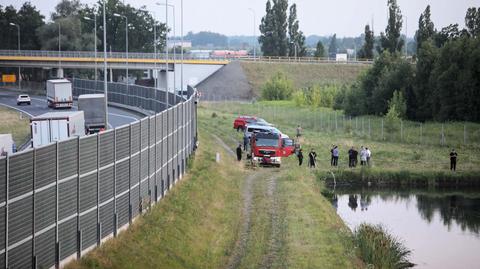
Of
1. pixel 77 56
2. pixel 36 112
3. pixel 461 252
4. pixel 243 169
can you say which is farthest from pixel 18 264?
pixel 77 56

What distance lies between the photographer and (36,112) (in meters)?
90.2

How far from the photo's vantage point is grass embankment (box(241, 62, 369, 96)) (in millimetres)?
152875

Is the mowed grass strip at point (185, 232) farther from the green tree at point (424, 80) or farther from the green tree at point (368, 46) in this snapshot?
the green tree at point (368, 46)

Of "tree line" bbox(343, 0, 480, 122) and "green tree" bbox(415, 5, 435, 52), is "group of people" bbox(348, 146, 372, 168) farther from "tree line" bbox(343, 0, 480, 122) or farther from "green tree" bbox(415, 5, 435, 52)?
"green tree" bbox(415, 5, 435, 52)

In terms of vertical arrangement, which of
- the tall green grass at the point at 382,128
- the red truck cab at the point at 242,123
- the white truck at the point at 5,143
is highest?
the white truck at the point at 5,143

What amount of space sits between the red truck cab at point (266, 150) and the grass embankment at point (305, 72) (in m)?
92.9

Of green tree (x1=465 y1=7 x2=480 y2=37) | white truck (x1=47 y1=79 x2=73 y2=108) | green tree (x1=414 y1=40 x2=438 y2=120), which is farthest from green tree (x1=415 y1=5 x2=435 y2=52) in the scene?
white truck (x1=47 y1=79 x2=73 y2=108)

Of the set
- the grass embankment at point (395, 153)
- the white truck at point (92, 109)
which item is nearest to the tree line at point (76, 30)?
the grass embankment at point (395, 153)

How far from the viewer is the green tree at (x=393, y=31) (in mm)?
147550

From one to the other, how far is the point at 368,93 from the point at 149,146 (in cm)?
7197

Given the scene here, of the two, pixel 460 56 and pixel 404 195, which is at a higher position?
pixel 460 56

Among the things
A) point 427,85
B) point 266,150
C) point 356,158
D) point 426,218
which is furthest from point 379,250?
point 427,85

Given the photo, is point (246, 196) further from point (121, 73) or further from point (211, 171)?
point (121, 73)

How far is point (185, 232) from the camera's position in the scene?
32.2 meters
